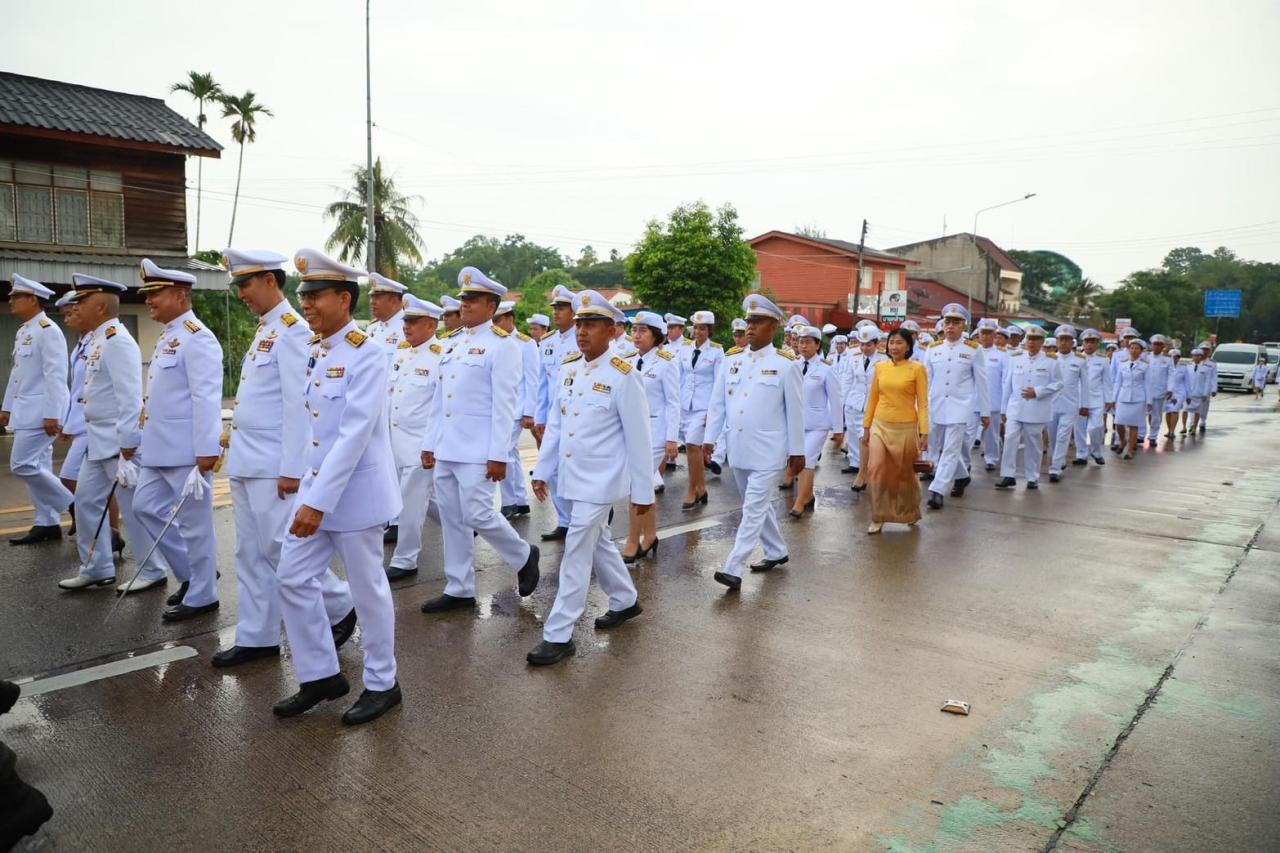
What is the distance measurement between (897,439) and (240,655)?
227 inches

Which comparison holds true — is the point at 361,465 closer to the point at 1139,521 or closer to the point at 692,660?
the point at 692,660

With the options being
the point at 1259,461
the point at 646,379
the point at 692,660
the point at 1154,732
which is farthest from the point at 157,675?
the point at 1259,461

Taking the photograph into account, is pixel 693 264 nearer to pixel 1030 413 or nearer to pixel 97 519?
pixel 1030 413

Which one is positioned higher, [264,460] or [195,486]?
[264,460]

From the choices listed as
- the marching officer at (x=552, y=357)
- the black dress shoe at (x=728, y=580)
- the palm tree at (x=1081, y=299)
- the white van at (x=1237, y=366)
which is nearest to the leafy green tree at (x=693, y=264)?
the white van at (x=1237, y=366)

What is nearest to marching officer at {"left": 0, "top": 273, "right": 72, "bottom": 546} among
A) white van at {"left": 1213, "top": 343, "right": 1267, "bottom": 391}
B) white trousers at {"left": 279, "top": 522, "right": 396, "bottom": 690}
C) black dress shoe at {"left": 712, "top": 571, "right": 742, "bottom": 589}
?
white trousers at {"left": 279, "top": 522, "right": 396, "bottom": 690}

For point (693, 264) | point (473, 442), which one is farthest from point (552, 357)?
point (693, 264)

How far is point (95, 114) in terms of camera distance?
735 inches

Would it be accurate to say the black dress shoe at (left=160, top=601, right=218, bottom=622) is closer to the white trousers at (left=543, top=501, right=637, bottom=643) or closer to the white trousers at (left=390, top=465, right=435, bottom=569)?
the white trousers at (left=390, top=465, right=435, bottom=569)

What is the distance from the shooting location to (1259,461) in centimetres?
1498

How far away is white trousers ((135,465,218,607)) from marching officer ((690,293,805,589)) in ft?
10.7

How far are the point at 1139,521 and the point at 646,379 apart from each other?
5.27m

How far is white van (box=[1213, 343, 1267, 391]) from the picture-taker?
35791 mm

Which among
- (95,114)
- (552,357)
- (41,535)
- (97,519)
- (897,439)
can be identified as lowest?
(41,535)
